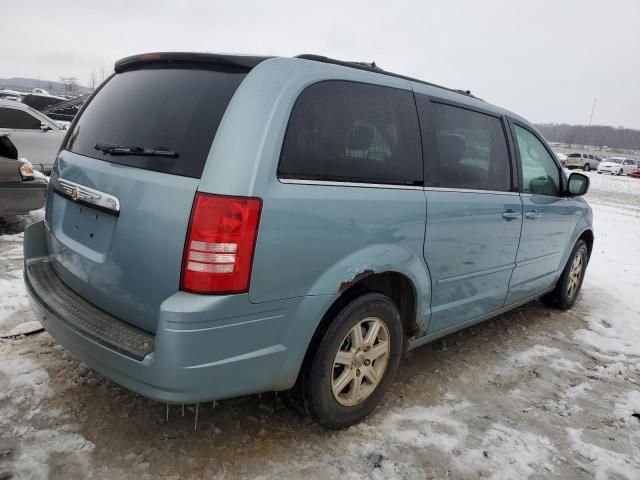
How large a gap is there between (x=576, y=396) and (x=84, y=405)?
3.09 meters

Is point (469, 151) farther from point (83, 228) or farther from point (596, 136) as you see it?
point (596, 136)

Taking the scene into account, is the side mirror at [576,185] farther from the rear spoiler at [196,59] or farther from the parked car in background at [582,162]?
the parked car in background at [582,162]

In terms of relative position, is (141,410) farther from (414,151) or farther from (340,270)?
(414,151)

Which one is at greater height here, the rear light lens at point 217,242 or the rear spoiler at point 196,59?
the rear spoiler at point 196,59

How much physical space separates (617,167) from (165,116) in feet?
139

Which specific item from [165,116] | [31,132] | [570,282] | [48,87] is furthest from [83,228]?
[48,87]

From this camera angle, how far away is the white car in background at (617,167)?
1459 inches

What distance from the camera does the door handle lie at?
3410 mm

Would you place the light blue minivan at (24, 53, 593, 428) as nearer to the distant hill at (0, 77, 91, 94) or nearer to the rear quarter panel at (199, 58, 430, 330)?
Result: the rear quarter panel at (199, 58, 430, 330)

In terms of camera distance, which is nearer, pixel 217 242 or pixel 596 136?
pixel 217 242

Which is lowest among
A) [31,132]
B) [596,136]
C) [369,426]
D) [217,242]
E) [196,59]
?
[369,426]

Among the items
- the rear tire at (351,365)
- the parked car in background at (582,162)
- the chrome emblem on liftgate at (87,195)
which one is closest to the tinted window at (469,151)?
the rear tire at (351,365)

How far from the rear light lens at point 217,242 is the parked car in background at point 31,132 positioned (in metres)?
8.05

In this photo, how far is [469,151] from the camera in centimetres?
319
